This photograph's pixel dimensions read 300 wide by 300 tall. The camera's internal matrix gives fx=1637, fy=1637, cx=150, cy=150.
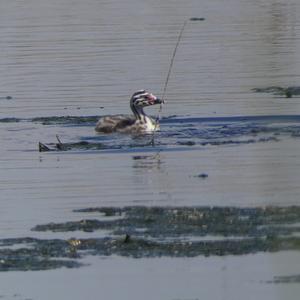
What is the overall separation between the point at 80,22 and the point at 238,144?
1643 cm

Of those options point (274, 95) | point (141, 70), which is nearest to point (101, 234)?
point (274, 95)

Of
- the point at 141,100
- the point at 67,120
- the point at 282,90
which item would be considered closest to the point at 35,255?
the point at 67,120

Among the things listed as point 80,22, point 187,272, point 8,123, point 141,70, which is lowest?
point 187,272

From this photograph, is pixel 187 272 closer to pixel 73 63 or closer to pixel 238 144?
pixel 238 144

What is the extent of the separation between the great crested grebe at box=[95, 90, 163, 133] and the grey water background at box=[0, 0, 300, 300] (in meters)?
0.16

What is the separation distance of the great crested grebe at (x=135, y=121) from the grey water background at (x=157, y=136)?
0.54ft

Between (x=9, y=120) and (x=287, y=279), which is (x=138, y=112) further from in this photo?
(x=287, y=279)

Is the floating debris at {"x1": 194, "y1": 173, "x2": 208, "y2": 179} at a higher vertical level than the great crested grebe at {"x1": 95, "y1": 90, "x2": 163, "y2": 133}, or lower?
lower

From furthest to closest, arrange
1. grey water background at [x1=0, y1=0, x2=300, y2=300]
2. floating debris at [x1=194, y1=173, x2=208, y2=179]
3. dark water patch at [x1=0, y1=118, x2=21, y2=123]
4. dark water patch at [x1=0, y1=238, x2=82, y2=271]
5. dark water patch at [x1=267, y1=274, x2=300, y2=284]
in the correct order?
dark water patch at [x1=0, y1=118, x2=21, y2=123]
floating debris at [x1=194, y1=173, x2=208, y2=179]
dark water patch at [x1=0, y1=238, x2=82, y2=271]
grey water background at [x1=0, y1=0, x2=300, y2=300]
dark water patch at [x1=267, y1=274, x2=300, y2=284]

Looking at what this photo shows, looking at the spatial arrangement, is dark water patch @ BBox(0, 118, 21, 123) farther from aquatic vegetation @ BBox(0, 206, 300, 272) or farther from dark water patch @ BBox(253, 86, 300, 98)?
aquatic vegetation @ BBox(0, 206, 300, 272)

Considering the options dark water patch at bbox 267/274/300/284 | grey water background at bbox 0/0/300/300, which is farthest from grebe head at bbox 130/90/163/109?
dark water patch at bbox 267/274/300/284

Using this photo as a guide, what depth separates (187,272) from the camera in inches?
389

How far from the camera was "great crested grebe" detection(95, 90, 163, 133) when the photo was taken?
17250 mm

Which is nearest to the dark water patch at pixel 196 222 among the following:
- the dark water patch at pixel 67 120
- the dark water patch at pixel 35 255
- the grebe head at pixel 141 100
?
the dark water patch at pixel 35 255
